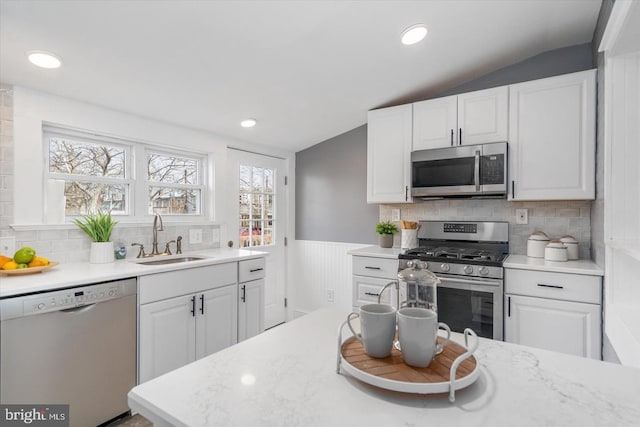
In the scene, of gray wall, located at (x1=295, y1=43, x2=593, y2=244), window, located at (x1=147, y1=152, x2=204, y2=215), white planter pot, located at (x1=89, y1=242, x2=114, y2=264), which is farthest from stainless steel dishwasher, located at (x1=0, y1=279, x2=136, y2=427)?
gray wall, located at (x1=295, y1=43, x2=593, y2=244)

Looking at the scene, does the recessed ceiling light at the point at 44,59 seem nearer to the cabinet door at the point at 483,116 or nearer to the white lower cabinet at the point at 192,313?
the white lower cabinet at the point at 192,313

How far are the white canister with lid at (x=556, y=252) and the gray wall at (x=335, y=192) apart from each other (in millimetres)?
1521

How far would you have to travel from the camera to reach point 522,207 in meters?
2.75

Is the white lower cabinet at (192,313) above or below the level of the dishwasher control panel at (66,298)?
below

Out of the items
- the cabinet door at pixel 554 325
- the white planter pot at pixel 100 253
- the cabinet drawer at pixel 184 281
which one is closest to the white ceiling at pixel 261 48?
the white planter pot at pixel 100 253

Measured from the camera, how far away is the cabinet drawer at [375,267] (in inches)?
110

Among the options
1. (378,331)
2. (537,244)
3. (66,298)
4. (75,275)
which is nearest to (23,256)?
(75,275)

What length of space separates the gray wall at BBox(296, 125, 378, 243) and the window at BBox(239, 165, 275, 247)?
1.30 feet

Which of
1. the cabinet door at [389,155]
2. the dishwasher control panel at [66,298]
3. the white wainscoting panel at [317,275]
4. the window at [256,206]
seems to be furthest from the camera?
the white wainscoting panel at [317,275]

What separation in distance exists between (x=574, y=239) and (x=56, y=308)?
330 cm

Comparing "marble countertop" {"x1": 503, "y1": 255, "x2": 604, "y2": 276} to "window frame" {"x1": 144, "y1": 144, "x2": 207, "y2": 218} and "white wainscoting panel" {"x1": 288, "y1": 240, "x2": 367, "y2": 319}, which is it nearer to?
"white wainscoting panel" {"x1": 288, "y1": 240, "x2": 367, "y2": 319}

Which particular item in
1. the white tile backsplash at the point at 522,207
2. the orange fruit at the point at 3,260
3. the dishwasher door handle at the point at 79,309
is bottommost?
the dishwasher door handle at the point at 79,309

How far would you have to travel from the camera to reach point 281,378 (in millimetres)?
753

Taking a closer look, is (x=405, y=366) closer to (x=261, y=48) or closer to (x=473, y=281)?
Answer: (x=473, y=281)
